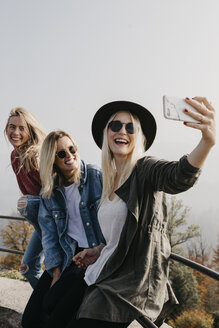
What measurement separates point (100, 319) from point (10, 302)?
1937 mm

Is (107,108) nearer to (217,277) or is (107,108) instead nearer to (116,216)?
(116,216)

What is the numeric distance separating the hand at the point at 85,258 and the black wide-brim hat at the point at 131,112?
0.96 m

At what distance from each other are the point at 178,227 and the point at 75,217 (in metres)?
32.6

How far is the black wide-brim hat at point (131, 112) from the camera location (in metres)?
2.20

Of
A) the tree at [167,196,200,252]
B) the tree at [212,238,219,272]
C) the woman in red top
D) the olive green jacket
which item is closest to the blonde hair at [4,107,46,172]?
the woman in red top

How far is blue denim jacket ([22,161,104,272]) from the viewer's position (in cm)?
260

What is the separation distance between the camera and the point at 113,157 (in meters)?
2.35

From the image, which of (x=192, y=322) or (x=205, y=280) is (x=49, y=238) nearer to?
(x=192, y=322)

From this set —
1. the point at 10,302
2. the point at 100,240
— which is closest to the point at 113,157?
the point at 100,240

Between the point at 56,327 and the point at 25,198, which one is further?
the point at 25,198

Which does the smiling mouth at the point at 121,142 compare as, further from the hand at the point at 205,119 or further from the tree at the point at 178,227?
the tree at the point at 178,227

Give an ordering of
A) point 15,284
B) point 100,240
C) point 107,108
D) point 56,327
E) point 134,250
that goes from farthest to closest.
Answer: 1. point 15,284
2. point 100,240
3. point 107,108
4. point 56,327
5. point 134,250

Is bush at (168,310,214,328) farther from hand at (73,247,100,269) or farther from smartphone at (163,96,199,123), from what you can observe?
smartphone at (163,96,199,123)

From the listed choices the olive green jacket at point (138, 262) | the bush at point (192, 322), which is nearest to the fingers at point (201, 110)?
the olive green jacket at point (138, 262)
